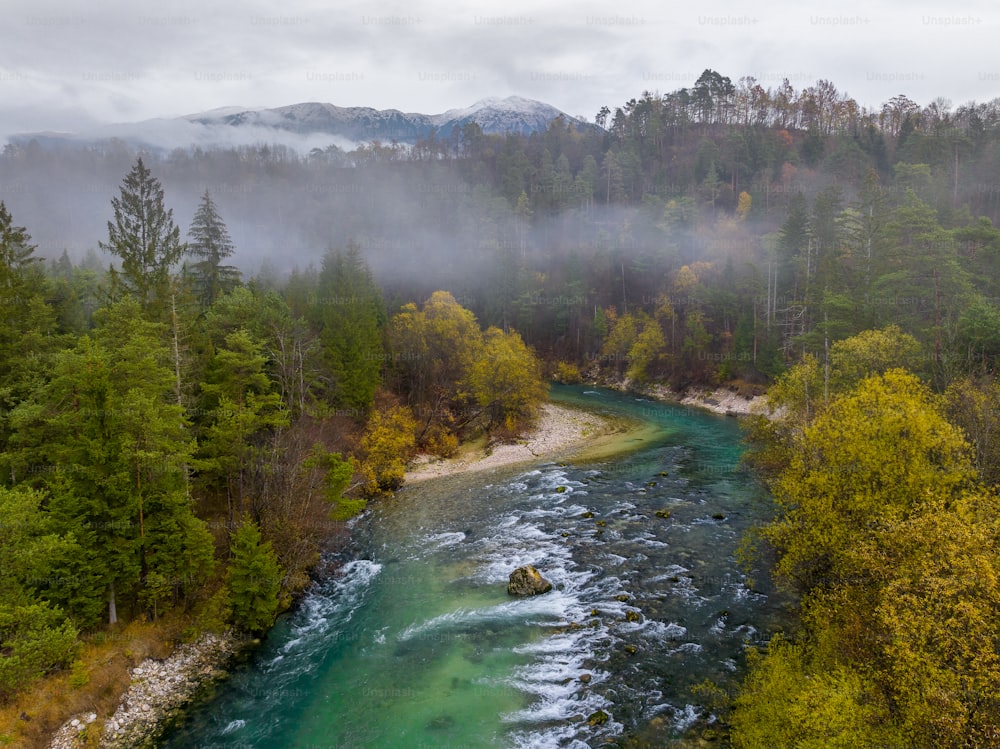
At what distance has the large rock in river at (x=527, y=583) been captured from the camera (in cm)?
2481

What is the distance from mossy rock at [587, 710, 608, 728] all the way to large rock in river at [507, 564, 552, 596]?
7752 millimetres

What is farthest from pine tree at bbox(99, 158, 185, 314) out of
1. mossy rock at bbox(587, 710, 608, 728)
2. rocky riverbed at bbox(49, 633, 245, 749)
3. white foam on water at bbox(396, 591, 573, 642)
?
mossy rock at bbox(587, 710, 608, 728)

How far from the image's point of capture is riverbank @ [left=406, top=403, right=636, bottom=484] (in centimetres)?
4597

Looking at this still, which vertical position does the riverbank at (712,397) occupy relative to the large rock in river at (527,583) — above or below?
below

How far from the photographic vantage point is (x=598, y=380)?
88938 millimetres

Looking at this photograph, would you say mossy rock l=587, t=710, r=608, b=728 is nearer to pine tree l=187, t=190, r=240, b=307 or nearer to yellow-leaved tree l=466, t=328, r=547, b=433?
yellow-leaved tree l=466, t=328, r=547, b=433

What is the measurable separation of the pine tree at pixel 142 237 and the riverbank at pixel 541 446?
2319 centimetres

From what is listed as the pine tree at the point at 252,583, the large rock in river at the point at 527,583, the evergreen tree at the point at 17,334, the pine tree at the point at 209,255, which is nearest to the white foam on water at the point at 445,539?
the large rock in river at the point at 527,583

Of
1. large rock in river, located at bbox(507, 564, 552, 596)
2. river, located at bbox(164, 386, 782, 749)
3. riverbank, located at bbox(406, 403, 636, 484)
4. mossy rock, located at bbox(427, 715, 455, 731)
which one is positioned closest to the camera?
mossy rock, located at bbox(427, 715, 455, 731)

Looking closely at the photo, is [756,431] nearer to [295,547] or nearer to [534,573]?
[534,573]

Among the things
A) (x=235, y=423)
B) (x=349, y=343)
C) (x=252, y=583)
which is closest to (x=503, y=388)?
(x=349, y=343)

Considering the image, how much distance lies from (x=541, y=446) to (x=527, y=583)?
88.0 ft

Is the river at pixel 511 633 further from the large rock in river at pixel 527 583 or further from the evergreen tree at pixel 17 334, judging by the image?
the evergreen tree at pixel 17 334

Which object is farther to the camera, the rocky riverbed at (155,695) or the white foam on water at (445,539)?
the white foam on water at (445,539)
